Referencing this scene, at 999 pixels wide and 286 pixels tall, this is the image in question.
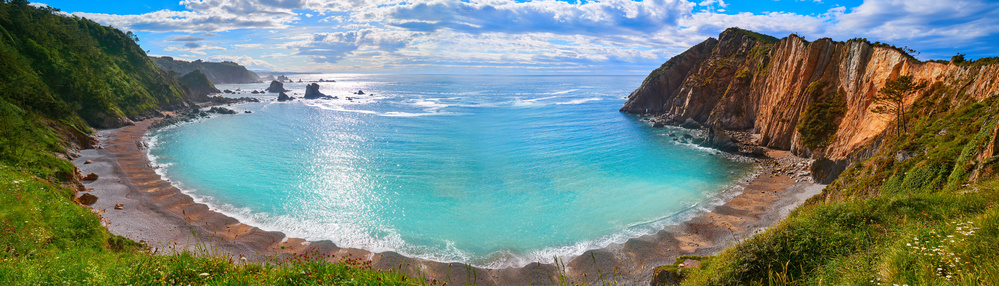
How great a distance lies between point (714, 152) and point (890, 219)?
40.9 m

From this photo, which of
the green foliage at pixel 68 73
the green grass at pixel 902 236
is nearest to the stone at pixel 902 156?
the green grass at pixel 902 236

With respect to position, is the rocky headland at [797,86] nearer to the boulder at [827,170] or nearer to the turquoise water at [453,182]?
the boulder at [827,170]

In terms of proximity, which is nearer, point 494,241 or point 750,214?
point 494,241

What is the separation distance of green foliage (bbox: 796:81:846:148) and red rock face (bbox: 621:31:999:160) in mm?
558

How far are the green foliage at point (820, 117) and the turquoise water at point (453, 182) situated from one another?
7706 millimetres

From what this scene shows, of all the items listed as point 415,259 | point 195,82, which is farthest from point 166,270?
point 195,82

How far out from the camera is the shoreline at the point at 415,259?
21344 mm

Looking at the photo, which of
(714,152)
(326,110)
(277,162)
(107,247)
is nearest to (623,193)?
(714,152)

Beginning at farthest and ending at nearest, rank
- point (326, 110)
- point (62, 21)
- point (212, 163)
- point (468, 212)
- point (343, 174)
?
point (326, 110)
point (62, 21)
point (212, 163)
point (343, 174)
point (468, 212)

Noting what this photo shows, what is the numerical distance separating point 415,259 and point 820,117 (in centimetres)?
4388

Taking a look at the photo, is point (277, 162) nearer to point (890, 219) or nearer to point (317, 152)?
point (317, 152)

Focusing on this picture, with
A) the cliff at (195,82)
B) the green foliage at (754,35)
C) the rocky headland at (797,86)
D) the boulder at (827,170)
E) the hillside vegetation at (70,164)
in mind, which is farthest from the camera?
the cliff at (195,82)

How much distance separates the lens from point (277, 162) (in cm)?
4488

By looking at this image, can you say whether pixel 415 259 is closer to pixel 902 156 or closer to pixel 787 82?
pixel 902 156
